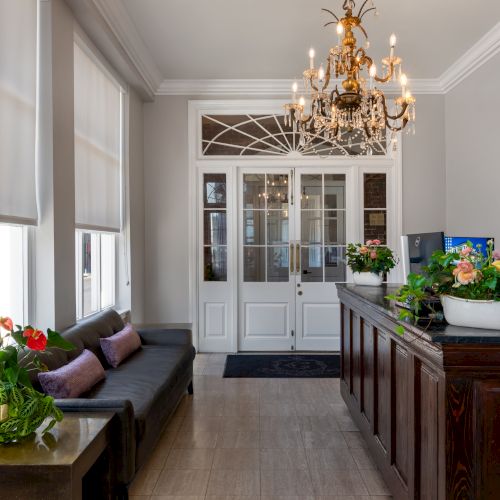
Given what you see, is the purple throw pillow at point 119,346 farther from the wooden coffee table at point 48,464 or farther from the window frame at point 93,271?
the wooden coffee table at point 48,464

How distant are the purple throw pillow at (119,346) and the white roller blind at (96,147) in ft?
3.27

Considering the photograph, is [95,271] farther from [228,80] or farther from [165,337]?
[228,80]

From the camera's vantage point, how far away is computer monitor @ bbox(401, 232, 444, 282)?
2.49 meters

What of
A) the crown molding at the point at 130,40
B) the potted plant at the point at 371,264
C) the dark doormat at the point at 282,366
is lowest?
the dark doormat at the point at 282,366

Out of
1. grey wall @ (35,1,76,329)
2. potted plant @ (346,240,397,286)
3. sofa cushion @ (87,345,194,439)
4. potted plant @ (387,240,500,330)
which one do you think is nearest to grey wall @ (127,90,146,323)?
sofa cushion @ (87,345,194,439)

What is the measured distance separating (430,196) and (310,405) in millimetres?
3276

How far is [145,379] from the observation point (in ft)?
9.74

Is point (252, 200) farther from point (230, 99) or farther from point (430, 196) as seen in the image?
point (430, 196)

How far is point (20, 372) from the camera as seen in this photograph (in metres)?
1.76

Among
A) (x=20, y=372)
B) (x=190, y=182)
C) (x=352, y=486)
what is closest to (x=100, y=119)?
(x=190, y=182)

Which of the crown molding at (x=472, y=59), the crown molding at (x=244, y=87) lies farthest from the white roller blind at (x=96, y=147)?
the crown molding at (x=472, y=59)

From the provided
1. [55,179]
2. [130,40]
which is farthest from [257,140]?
[55,179]

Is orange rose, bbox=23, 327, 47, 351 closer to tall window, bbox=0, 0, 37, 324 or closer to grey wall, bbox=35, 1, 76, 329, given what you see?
tall window, bbox=0, 0, 37, 324

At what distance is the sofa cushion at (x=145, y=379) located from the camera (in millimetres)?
2574
